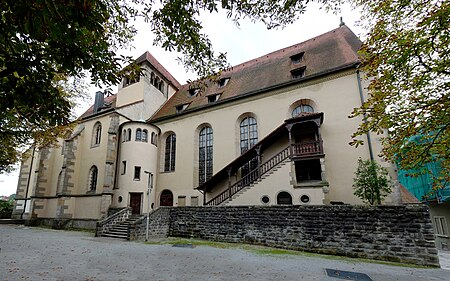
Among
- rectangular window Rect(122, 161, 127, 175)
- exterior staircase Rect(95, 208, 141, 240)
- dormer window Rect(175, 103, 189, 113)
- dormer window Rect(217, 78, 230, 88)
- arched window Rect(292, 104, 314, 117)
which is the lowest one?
exterior staircase Rect(95, 208, 141, 240)

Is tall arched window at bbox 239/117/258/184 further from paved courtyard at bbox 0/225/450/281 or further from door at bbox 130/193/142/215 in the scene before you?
paved courtyard at bbox 0/225/450/281

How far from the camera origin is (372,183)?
1103 centimetres

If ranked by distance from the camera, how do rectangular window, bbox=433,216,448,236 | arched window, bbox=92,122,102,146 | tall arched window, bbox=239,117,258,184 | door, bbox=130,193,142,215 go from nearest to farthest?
rectangular window, bbox=433,216,448,236
tall arched window, bbox=239,117,258,184
door, bbox=130,193,142,215
arched window, bbox=92,122,102,146

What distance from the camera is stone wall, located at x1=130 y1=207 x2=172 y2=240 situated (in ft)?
38.3

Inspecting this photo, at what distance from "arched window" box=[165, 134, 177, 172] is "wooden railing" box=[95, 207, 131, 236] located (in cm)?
548

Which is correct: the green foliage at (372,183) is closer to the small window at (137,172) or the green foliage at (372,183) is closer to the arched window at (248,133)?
the arched window at (248,133)

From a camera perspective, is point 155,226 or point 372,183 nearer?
point 372,183

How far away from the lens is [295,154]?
525 inches

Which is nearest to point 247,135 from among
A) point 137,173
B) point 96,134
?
point 137,173

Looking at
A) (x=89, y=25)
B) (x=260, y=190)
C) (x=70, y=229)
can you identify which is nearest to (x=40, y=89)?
(x=89, y=25)

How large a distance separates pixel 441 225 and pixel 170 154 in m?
21.5

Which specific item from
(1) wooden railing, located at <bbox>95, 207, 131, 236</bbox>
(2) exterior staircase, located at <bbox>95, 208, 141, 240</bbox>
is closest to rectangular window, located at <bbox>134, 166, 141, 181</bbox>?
(1) wooden railing, located at <bbox>95, 207, 131, 236</bbox>

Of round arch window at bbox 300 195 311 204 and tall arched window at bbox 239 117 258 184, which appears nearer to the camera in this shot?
round arch window at bbox 300 195 311 204

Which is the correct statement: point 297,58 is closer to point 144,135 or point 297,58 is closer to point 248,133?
point 248,133
